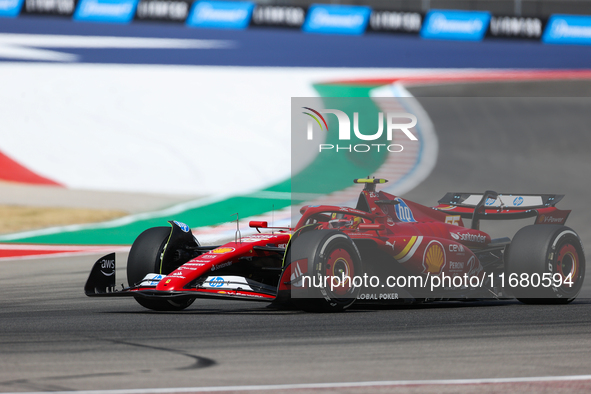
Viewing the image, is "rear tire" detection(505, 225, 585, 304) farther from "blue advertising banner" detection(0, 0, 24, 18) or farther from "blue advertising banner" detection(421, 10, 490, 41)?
"blue advertising banner" detection(0, 0, 24, 18)

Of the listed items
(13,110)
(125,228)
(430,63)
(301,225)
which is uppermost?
(430,63)

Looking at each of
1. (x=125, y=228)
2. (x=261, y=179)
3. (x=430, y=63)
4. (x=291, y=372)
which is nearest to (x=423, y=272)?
(x=291, y=372)

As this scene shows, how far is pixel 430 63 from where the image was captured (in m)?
27.4

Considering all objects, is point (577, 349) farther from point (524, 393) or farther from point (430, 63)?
point (430, 63)

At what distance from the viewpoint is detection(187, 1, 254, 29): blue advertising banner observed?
25594 mm

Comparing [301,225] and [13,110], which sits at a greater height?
[13,110]

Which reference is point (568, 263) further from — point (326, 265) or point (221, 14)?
point (221, 14)

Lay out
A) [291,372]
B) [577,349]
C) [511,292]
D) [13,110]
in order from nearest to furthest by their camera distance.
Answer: [291,372], [577,349], [511,292], [13,110]

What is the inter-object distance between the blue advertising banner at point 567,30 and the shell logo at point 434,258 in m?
21.0

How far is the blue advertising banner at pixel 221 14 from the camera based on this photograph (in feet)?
84.0

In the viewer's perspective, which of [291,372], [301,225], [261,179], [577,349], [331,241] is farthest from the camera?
[261,179]

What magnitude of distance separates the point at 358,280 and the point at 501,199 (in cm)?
221

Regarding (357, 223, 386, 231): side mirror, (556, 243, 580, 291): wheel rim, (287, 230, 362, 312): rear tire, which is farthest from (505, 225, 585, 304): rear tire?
(287, 230, 362, 312): rear tire

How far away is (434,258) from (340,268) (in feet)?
3.47
